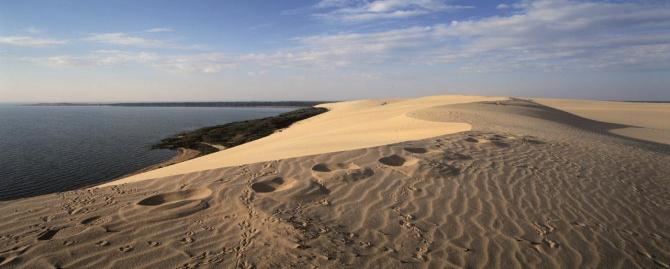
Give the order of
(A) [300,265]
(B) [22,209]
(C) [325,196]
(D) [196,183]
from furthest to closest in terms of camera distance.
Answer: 1. (D) [196,183]
2. (C) [325,196]
3. (B) [22,209]
4. (A) [300,265]

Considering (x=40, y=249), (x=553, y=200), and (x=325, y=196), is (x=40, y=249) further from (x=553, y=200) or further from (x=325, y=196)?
(x=553, y=200)

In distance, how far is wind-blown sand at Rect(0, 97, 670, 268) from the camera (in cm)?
381

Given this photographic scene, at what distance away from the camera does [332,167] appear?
267 inches

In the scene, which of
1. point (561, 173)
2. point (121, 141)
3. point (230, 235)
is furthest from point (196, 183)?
point (121, 141)

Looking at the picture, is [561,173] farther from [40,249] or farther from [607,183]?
[40,249]

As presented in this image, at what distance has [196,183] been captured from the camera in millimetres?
5859

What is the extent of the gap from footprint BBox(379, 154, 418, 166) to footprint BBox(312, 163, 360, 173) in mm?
618

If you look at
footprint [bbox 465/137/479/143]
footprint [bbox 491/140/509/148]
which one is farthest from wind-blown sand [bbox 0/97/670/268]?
footprint [bbox 465/137/479/143]

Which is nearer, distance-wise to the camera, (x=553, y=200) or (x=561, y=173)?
(x=553, y=200)

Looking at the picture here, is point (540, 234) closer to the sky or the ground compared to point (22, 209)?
closer to the ground

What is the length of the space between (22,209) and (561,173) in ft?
27.1

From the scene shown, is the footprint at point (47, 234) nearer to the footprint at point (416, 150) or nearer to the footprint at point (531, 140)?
the footprint at point (416, 150)

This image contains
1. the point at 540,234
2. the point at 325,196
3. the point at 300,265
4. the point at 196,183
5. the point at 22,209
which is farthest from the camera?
the point at 196,183

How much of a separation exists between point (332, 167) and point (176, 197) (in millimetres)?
2632
